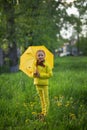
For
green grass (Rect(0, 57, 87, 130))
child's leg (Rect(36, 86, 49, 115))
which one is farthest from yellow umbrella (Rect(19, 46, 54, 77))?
green grass (Rect(0, 57, 87, 130))

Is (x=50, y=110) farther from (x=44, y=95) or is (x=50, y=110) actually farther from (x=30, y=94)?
(x=30, y=94)

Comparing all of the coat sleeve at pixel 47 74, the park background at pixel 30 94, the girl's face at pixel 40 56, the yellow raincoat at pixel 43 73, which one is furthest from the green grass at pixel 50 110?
the girl's face at pixel 40 56

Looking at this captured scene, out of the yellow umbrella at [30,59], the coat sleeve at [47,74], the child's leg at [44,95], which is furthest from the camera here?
the yellow umbrella at [30,59]

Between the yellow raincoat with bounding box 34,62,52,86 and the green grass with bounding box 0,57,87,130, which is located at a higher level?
the yellow raincoat with bounding box 34,62,52,86

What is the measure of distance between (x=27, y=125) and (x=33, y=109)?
156 cm

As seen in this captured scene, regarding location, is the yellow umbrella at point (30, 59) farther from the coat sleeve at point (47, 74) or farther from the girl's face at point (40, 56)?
the coat sleeve at point (47, 74)

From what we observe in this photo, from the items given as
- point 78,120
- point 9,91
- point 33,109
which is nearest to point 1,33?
point 9,91

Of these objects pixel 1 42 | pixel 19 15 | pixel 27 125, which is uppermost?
pixel 19 15

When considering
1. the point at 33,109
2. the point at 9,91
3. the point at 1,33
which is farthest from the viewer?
the point at 1,33

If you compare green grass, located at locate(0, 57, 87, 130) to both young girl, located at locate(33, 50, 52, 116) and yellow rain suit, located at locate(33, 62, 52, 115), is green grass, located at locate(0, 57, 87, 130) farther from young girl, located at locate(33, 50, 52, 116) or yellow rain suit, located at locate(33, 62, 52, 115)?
A: young girl, located at locate(33, 50, 52, 116)

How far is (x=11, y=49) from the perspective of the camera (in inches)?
1120

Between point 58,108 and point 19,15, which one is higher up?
point 19,15

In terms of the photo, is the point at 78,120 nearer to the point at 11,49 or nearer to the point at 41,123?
the point at 41,123

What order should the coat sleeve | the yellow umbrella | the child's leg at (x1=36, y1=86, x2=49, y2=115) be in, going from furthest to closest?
the yellow umbrella, the child's leg at (x1=36, y1=86, x2=49, y2=115), the coat sleeve
